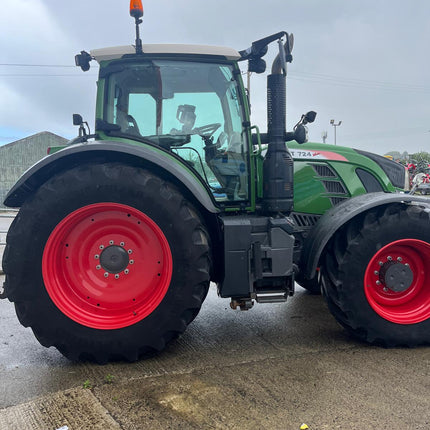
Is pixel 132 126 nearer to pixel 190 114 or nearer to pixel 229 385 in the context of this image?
pixel 190 114

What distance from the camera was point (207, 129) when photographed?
10.6ft

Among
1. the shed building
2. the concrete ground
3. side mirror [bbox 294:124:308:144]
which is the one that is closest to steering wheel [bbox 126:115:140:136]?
side mirror [bbox 294:124:308:144]

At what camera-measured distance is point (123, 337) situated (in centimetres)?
281

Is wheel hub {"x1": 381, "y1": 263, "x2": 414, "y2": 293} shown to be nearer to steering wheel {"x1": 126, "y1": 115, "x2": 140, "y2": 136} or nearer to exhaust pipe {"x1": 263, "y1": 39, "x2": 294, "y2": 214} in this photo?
exhaust pipe {"x1": 263, "y1": 39, "x2": 294, "y2": 214}

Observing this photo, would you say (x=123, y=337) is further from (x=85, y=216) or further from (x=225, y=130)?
(x=225, y=130)

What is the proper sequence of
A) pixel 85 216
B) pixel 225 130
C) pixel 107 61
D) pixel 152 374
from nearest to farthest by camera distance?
1. pixel 152 374
2. pixel 85 216
3. pixel 107 61
4. pixel 225 130

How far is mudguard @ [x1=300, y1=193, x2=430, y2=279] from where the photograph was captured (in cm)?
309

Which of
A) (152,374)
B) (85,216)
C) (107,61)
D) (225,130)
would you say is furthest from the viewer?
(225,130)

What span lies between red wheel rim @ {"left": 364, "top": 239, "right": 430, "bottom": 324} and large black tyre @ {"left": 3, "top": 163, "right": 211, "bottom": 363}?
145 centimetres

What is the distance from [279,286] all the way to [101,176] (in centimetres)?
Answer: 165

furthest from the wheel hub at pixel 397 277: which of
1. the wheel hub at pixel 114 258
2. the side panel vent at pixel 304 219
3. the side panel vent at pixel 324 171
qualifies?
the wheel hub at pixel 114 258

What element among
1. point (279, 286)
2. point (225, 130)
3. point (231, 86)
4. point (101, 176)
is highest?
point (231, 86)

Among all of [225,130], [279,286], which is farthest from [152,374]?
[225,130]

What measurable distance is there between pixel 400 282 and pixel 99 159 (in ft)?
8.56
